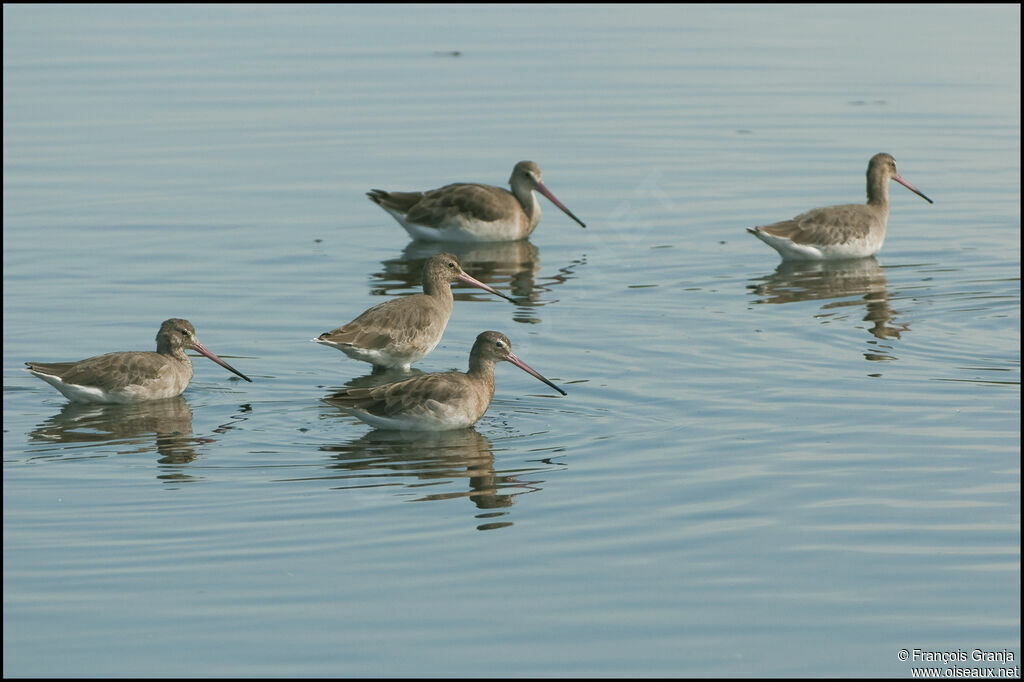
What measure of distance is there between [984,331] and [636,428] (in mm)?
4368

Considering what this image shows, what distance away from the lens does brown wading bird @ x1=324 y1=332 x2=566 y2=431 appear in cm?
1224

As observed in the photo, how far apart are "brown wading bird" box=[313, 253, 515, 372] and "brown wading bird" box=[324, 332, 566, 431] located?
171 cm

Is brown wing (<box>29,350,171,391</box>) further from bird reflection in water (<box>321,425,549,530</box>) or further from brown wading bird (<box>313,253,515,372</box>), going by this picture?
bird reflection in water (<box>321,425,549,530</box>)

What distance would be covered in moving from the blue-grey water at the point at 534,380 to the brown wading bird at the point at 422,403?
165mm

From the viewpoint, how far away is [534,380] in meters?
13.8

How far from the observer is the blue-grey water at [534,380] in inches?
345

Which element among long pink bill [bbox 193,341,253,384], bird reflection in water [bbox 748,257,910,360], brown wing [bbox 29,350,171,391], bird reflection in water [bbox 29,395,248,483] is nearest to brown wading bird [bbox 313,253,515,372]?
long pink bill [bbox 193,341,253,384]

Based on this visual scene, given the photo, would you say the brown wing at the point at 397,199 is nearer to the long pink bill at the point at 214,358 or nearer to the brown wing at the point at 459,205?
the brown wing at the point at 459,205

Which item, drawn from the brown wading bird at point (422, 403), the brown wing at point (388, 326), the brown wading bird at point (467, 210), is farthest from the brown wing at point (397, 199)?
the brown wading bird at point (422, 403)

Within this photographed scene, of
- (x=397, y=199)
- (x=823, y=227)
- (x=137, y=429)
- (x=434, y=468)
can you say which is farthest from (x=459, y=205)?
(x=434, y=468)

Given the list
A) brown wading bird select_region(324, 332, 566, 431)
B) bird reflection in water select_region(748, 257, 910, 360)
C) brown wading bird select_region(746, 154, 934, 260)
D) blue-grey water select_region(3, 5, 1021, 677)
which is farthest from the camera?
brown wading bird select_region(746, 154, 934, 260)

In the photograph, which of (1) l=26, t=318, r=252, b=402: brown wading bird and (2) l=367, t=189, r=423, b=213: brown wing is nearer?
(1) l=26, t=318, r=252, b=402: brown wading bird

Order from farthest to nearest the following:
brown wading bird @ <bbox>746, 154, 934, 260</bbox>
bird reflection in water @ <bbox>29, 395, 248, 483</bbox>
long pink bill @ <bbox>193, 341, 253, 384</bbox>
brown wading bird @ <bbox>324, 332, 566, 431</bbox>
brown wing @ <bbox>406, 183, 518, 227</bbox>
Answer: brown wing @ <bbox>406, 183, 518, 227</bbox> < brown wading bird @ <bbox>746, 154, 934, 260</bbox> < long pink bill @ <bbox>193, 341, 253, 384</bbox> < brown wading bird @ <bbox>324, 332, 566, 431</bbox> < bird reflection in water @ <bbox>29, 395, 248, 483</bbox>

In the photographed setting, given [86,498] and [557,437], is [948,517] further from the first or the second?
[86,498]
